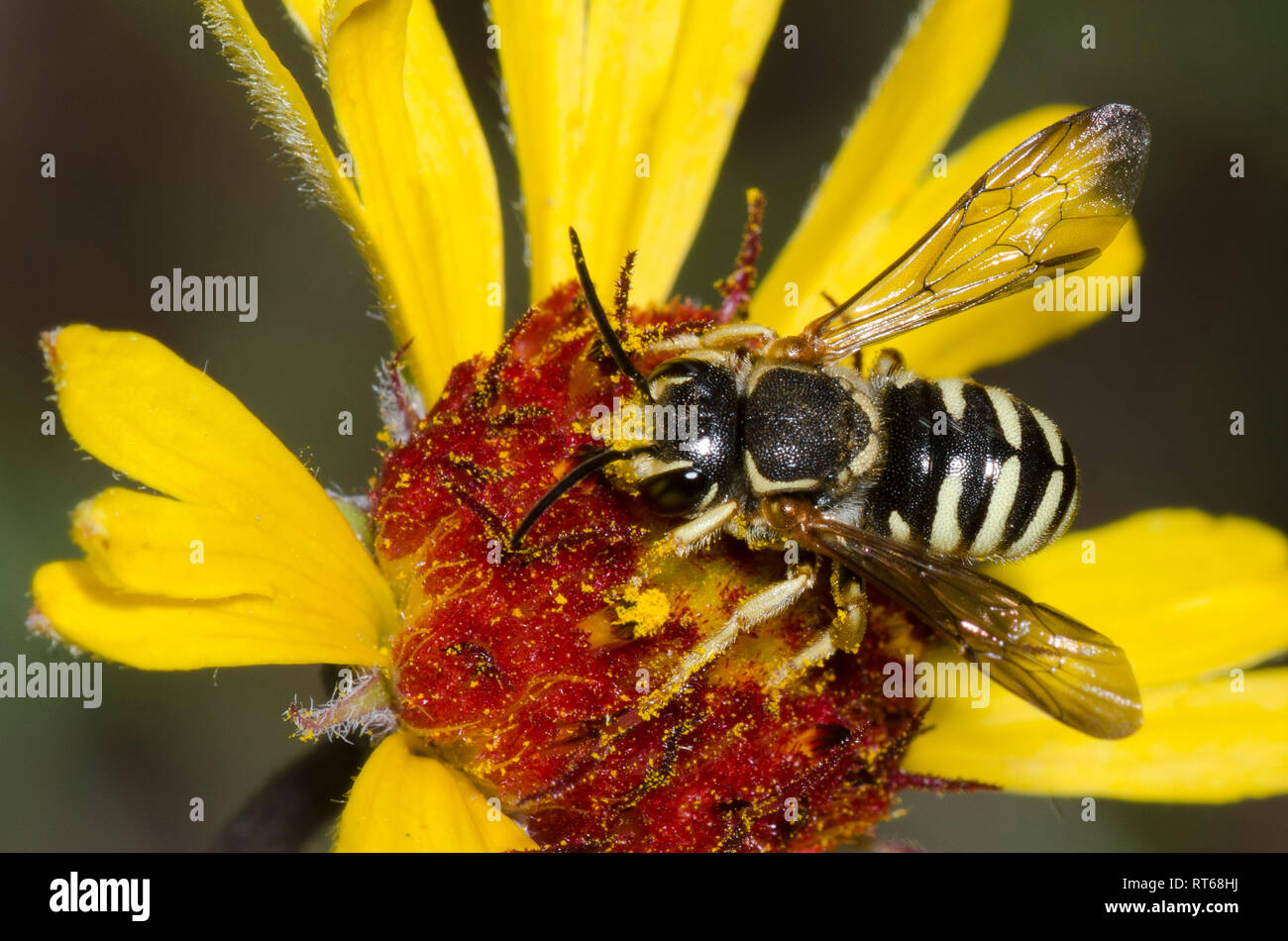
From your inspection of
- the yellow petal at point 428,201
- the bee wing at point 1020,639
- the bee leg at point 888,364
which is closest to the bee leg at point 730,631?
the bee wing at point 1020,639

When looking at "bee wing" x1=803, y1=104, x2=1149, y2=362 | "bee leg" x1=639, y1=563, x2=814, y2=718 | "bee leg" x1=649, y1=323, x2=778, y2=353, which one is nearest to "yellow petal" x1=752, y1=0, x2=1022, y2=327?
"bee wing" x1=803, y1=104, x2=1149, y2=362

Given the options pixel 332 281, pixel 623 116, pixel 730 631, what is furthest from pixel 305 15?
pixel 332 281

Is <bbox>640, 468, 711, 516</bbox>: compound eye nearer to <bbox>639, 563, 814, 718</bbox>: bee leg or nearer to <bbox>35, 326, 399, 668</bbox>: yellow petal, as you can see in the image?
<bbox>639, 563, 814, 718</bbox>: bee leg

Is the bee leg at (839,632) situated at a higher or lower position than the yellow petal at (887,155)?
lower

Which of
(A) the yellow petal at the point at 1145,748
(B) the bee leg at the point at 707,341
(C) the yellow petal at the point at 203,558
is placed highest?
(B) the bee leg at the point at 707,341

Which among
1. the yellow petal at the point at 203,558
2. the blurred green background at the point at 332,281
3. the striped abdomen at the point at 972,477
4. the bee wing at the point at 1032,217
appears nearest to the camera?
the yellow petal at the point at 203,558

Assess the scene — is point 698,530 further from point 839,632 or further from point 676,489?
point 839,632

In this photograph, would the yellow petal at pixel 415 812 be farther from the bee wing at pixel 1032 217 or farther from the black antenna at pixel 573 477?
the bee wing at pixel 1032 217
